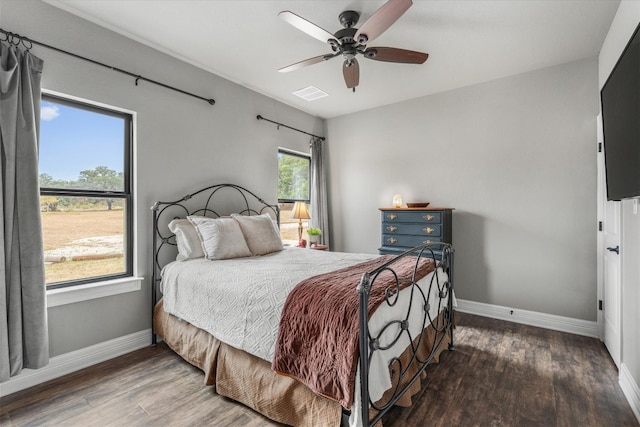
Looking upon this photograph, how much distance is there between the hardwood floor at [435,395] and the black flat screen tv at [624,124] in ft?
4.51

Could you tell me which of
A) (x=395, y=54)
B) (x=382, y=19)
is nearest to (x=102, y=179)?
(x=382, y=19)

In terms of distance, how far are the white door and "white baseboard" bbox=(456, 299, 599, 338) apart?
22 centimetres

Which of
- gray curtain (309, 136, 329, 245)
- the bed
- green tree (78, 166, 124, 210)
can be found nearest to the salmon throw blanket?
the bed

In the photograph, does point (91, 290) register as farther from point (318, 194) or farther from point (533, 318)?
point (533, 318)

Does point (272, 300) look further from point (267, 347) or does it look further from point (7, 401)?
point (7, 401)

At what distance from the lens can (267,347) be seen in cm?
183

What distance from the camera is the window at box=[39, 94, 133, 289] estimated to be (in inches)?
98.3

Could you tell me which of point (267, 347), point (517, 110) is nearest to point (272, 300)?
point (267, 347)

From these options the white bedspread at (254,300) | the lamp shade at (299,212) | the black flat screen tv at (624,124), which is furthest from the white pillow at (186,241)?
the black flat screen tv at (624,124)

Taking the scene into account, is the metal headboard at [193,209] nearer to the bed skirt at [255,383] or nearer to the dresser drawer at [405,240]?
the bed skirt at [255,383]

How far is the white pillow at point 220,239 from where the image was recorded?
285 cm

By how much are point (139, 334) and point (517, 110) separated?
15.4 feet

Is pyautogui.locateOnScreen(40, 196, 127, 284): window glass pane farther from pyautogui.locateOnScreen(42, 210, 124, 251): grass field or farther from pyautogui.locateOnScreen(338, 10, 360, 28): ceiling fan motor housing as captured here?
pyautogui.locateOnScreen(338, 10, 360, 28): ceiling fan motor housing

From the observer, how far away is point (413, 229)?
3.92 metres
